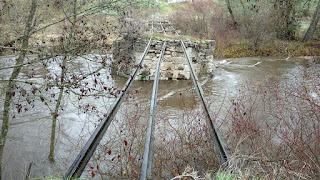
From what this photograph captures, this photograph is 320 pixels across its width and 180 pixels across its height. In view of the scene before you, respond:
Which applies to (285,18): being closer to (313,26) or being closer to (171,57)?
(313,26)

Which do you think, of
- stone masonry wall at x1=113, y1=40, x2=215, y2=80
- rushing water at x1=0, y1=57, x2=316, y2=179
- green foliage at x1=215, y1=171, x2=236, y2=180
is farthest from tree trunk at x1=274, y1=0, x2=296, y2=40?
green foliage at x1=215, y1=171, x2=236, y2=180

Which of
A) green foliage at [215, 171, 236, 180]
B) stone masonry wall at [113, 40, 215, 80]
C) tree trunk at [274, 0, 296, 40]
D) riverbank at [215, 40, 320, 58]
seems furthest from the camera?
tree trunk at [274, 0, 296, 40]

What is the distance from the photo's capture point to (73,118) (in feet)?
25.1

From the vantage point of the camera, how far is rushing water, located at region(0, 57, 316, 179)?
5531mm

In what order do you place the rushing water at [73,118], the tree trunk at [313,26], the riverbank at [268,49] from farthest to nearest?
the tree trunk at [313,26] < the riverbank at [268,49] < the rushing water at [73,118]

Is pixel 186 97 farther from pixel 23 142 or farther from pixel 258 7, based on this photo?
pixel 258 7

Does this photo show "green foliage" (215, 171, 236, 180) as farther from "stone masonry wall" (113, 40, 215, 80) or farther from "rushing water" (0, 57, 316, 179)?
"stone masonry wall" (113, 40, 215, 80)

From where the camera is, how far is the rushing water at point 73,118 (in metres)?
5.53

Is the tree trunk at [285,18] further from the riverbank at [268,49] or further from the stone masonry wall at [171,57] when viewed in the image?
the stone masonry wall at [171,57]

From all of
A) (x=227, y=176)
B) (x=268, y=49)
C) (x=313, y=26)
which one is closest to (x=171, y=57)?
(x=268, y=49)

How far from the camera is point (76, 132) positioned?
675cm

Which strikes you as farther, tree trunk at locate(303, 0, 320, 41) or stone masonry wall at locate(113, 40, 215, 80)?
tree trunk at locate(303, 0, 320, 41)

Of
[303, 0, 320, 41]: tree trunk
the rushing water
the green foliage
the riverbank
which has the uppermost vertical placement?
[303, 0, 320, 41]: tree trunk

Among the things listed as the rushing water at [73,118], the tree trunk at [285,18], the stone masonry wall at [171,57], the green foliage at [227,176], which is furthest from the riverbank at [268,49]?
the green foliage at [227,176]
